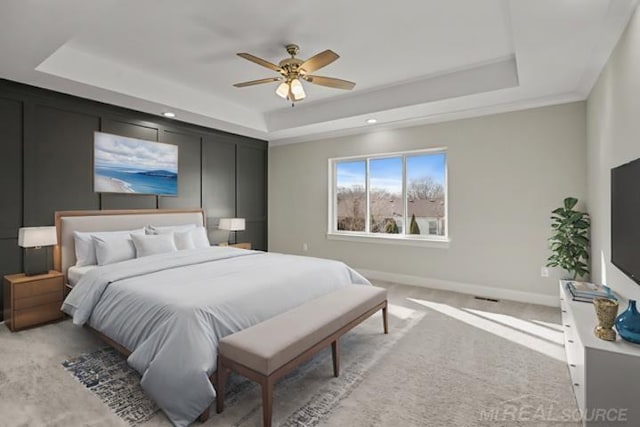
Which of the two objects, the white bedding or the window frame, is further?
the window frame

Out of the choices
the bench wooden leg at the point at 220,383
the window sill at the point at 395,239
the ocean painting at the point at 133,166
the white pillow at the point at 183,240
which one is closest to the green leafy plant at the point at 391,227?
the window sill at the point at 395,239

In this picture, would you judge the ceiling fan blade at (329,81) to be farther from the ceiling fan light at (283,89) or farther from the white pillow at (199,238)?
the white pillow at (199,238)

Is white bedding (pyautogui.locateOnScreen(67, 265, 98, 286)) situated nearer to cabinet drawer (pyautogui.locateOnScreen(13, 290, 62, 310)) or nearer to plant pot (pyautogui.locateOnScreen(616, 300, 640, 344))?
cabinet drawer (pyautogui.locateOnScreen(13, 290, 62, 310))

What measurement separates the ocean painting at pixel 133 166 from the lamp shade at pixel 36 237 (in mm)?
862

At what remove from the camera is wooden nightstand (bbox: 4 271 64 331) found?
10.4 ft

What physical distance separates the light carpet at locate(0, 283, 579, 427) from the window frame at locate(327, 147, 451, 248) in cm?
165

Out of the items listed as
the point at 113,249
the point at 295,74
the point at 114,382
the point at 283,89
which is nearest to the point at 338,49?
the point at 295,74

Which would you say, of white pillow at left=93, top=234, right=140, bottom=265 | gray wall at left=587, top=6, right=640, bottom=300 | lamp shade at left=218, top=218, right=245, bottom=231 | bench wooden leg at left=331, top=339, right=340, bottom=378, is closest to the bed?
white pillow at left=93, top=234, right=140, bottom=265

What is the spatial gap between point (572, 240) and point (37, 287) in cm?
552

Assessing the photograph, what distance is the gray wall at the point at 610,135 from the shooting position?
2.13 metres

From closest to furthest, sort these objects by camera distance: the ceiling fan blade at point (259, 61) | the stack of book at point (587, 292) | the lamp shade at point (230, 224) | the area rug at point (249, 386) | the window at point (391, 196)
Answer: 1. the area rug at point (249, 386)
2. the stack of book at point (587, 292)
3. the ceiling fan blade at point (259, 61)
4. the window at point (391, 196)
5. the lamp shade at point (230, 224)

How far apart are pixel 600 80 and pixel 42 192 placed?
5816mm

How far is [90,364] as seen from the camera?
2561mm

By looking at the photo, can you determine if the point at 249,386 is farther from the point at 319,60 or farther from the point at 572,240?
the point at 572,240
